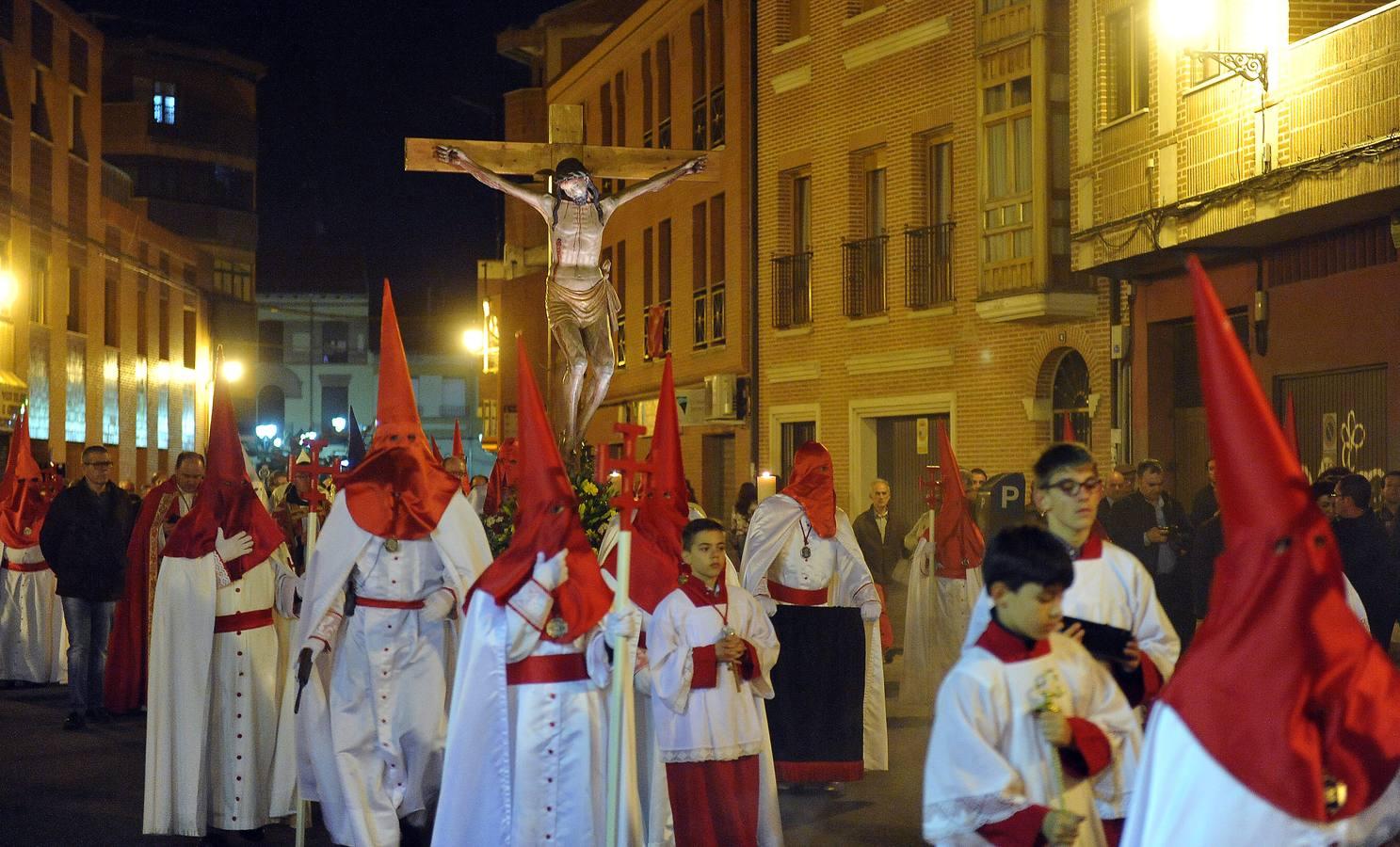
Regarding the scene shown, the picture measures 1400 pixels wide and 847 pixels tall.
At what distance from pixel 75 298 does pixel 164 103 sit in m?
23.8

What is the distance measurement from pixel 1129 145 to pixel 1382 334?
4202mm

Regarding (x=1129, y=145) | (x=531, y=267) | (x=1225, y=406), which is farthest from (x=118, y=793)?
(x=531, y=267)

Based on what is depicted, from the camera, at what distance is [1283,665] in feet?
13.4

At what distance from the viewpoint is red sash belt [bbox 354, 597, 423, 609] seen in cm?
876

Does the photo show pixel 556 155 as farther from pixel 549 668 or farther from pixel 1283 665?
pixel 1283 665

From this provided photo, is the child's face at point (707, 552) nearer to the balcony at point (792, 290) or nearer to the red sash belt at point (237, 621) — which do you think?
the red sash belt at point (237, 621)

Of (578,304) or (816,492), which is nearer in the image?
(816,492)

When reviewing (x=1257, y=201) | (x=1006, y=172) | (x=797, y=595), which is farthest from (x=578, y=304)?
(x=1006, y=172)

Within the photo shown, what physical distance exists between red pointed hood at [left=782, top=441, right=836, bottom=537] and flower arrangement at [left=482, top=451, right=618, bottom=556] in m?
1.23

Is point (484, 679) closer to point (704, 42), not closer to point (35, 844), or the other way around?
point (35, 844)

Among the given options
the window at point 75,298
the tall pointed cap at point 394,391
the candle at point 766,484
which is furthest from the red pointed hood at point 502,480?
the window at point 75,298

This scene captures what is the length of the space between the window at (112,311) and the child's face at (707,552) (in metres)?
34.3

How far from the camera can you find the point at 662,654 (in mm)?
8195

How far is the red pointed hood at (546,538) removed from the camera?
757cm
